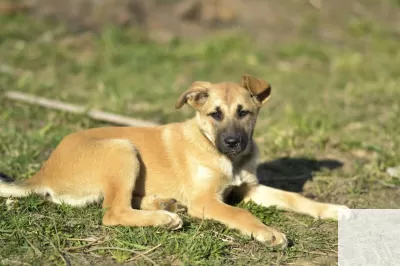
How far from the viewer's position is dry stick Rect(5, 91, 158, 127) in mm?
7132

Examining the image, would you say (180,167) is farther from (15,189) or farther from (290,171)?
(290,171)

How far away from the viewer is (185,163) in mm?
5223

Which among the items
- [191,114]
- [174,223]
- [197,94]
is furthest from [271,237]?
[191,114]

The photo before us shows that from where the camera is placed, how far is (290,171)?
644 centimetres

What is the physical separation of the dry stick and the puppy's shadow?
1626 millimetres

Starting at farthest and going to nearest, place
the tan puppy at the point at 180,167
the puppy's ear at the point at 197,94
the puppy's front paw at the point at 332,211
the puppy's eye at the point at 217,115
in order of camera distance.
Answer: the puppy's ear at the point at 197,94
the puppy's eye at the point at 217,115
the puppy's front paw at the point at 332,211
the tan puppy at the point at 180,167

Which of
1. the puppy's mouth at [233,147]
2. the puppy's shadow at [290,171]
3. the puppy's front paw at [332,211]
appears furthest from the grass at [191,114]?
the puppy's mouth at [233,147]

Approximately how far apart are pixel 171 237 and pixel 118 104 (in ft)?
14.4

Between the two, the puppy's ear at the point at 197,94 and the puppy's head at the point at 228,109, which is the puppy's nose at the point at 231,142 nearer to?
the puppy's head at the point at 228,109

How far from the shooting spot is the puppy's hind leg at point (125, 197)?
4.51m

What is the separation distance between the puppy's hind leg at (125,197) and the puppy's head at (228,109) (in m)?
0.64

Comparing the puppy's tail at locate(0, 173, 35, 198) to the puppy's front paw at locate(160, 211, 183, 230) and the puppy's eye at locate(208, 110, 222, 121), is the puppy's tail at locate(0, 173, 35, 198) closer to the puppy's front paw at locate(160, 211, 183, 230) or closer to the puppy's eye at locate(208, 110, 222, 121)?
the puppy's front paw at locate(160, 211, 183, 230)

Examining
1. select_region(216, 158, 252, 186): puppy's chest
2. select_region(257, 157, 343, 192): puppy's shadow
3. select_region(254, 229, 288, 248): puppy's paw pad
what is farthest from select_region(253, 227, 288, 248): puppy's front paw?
select_region(257, 157, 343, 192): puppy's shadow

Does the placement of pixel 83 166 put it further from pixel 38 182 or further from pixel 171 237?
pixel 171 237
